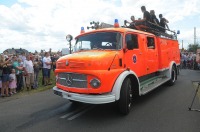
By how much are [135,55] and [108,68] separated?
1.63 m

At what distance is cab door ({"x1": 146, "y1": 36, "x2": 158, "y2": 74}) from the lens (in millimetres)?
8602

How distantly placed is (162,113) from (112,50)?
2.25 meters

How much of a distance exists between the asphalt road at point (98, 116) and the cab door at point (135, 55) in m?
1.18

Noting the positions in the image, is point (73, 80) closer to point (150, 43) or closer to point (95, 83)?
point (95, 83)

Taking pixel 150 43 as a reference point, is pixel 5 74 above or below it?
below

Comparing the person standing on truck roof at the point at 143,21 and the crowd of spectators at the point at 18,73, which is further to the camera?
the crowd of spectators at the point at 18,73

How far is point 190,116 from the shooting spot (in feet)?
21.2

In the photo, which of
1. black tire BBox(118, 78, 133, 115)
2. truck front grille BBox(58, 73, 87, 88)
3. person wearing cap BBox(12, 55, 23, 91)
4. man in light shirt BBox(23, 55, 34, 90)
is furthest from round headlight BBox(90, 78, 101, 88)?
man in light shirt BBox(23, 55, 34, 90)

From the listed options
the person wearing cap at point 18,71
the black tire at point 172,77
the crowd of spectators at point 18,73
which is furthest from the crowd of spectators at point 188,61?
the person wearing cap at point 18,71

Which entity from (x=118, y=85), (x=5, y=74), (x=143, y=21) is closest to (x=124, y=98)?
(x=118, y=85)

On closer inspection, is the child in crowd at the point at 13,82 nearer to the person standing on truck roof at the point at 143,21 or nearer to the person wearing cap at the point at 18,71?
the person wearing cap at the point at 18,71

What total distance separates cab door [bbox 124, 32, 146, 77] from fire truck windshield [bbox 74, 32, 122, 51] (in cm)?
32

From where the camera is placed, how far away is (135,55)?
754 centimetres

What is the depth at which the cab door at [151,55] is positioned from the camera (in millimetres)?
8602
